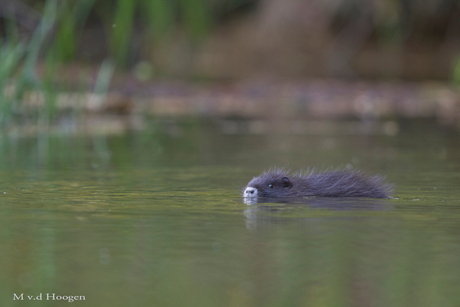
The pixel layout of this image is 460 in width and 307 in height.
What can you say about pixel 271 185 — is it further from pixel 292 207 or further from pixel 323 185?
pixel 292 207

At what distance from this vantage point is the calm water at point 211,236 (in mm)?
3400

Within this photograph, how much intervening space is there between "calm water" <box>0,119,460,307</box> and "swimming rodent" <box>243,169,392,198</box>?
0.59ft

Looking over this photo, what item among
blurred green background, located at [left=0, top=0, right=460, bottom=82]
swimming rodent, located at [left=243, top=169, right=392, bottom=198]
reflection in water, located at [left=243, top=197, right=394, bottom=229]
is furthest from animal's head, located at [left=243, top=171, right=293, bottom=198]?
blurred green background, located at [left=0, top=0, right=460, bottom=82]

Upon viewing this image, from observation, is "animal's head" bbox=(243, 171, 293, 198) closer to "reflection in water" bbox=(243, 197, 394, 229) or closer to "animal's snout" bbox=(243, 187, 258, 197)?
"animal's snout" bbox=(243, 187, 258, 197)

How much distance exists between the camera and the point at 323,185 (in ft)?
21.8

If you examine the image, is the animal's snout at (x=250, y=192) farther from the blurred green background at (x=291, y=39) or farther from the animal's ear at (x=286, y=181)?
the blurred green background at (x=291, y=39)

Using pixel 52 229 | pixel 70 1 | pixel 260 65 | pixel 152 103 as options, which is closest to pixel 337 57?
pixel 260 65

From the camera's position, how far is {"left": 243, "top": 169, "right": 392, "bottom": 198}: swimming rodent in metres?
6.44

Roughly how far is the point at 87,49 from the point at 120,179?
22.8 metres

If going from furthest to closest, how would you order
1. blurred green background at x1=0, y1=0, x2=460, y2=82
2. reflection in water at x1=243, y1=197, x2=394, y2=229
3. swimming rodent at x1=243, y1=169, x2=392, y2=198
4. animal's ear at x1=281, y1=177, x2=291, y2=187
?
blurred green background at x1=0, y1=0, x2=460, y2=82 < animal's ear at x1=281, y1=177, x2=291, y2=187 < swimming rodent at x1=243, y1=169, x2=392, y2=198 < reflection in water at x1=243, y1=197, x2=394, y2=229

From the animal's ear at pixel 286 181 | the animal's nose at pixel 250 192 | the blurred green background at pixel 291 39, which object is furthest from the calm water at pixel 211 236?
the blurred green background at pixel 291 39

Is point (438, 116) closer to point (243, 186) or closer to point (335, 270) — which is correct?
point (243, 186)

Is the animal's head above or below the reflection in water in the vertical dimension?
above

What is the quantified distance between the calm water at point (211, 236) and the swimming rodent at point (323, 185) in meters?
0.18
